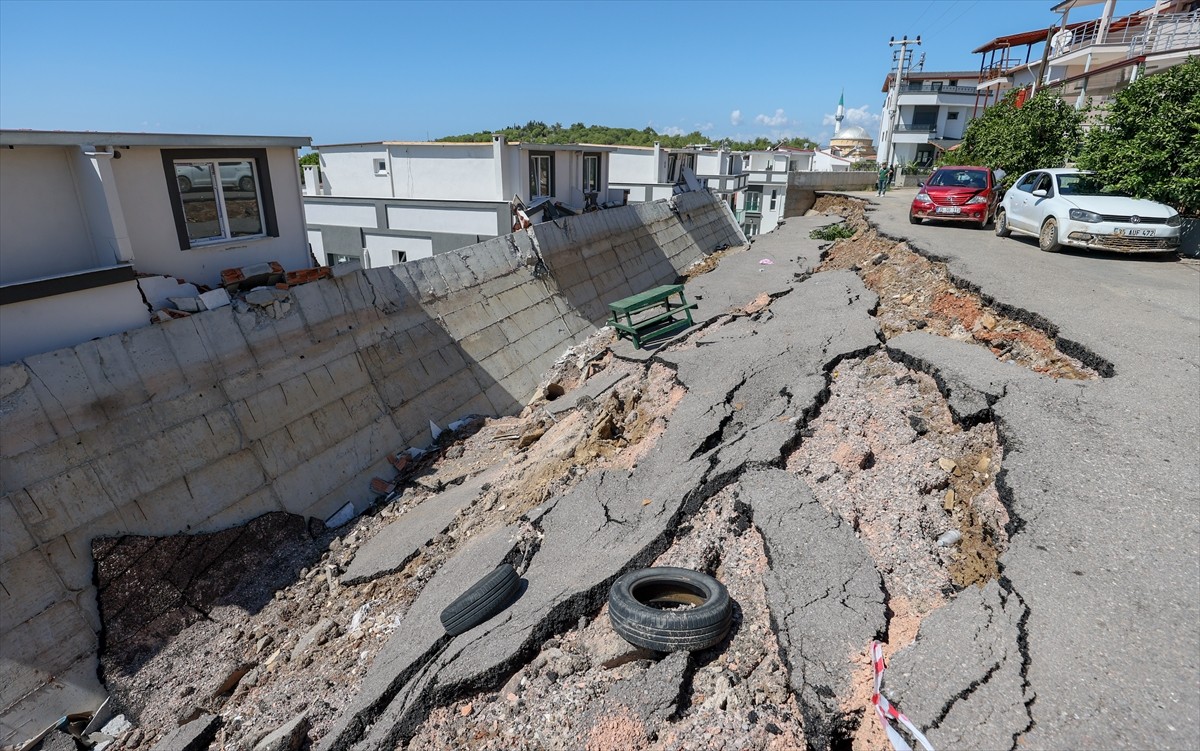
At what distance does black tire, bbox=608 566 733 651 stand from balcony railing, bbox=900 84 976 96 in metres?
61.3

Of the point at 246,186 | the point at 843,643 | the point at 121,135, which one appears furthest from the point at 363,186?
the point at 843,643

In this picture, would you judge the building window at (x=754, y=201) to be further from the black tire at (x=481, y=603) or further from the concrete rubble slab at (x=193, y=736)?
the concrete rubble slab at (x=193, y=736)

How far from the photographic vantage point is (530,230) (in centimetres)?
1584

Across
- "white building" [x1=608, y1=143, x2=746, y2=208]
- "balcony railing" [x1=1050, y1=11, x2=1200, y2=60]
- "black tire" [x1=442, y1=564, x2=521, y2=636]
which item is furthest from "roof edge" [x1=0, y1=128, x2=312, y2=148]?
"balcony railing" [x1=1050, y1=11, x2=1200, y2=60]

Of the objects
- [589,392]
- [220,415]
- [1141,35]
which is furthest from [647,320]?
[1141,35]

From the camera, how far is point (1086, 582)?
353cm

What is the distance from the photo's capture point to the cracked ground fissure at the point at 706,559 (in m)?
3.46

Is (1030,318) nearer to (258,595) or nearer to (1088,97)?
(258,595)

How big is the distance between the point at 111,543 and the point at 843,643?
7555 millimetres

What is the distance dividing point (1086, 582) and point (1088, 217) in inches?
431

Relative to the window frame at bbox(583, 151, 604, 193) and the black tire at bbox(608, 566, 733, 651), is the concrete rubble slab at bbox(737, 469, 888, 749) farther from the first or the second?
the window frame at bbox(583, 151, 604, 193)

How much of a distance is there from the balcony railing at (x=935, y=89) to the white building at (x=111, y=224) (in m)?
58.5

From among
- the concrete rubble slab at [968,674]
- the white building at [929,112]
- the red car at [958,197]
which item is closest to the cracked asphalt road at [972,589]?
the concrete rubble slab at [968,674]

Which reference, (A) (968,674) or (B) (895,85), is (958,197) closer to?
(A) (968,674)
